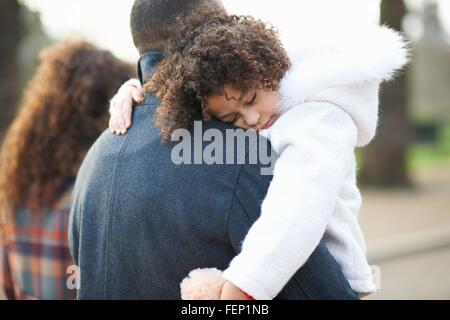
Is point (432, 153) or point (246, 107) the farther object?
point (432, 153)

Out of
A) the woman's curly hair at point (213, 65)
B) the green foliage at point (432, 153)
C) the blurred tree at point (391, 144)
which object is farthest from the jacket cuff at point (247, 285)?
the green foliage at point (432, 153)

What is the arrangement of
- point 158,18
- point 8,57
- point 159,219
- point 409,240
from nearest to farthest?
1. point 159,219
2. point 158,18
3. point 409,240
4. point 8,57

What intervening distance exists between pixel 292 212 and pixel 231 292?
9.9 inches

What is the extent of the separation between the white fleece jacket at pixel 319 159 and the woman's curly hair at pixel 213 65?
89 millimetres

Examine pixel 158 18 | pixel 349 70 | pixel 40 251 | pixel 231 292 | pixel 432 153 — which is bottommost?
pixel 231 292

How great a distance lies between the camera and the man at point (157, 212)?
161 cm

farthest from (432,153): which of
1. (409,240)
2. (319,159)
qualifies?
(319,159)

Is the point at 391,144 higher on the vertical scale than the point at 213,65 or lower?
higher

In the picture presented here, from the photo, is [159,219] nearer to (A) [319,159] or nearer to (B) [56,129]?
(A) [319,159]

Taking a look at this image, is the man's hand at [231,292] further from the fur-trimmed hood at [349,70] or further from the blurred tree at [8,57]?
the blurred tree at [8,57]

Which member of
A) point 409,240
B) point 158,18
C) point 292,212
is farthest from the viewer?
point 409,240

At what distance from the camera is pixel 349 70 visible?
173cm
